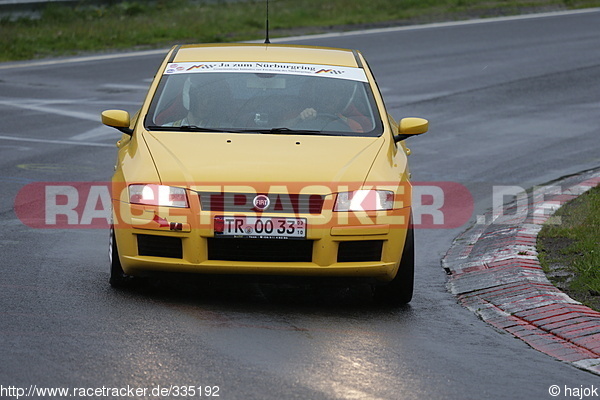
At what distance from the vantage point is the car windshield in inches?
322

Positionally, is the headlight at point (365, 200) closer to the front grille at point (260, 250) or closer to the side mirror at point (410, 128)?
the front grille at point (260, 250)

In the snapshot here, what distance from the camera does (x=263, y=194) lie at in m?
7.17

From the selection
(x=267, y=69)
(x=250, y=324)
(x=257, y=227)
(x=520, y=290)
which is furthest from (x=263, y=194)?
(x=520, y=290)

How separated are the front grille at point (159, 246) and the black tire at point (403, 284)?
1371mm

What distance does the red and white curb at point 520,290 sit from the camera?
6.87 meters

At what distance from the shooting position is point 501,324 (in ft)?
24.0

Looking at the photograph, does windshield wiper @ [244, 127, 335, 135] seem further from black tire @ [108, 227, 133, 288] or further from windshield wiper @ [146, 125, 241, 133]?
black tire @ [108, 227, 133, 288]

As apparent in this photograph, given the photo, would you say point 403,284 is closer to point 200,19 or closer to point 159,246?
point 159,246

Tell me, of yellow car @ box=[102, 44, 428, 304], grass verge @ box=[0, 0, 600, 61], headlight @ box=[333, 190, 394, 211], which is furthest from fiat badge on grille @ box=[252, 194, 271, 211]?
grass verge @ box=[0, 0, 600, 61]

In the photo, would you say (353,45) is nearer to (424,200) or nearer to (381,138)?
(424,200)

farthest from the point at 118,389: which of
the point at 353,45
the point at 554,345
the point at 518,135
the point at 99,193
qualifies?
the point at 353,45

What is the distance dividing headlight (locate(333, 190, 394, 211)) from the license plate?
1.02 ft

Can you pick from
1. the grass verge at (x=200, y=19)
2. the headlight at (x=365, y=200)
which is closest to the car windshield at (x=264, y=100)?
the headlight at (x=365, y=200)

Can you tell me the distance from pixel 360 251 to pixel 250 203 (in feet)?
2.47
